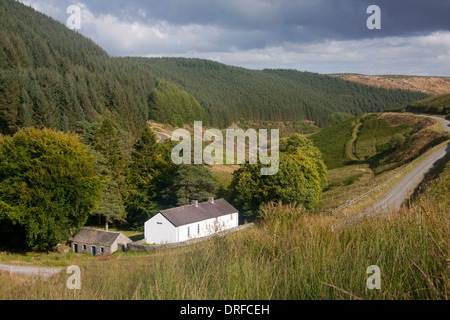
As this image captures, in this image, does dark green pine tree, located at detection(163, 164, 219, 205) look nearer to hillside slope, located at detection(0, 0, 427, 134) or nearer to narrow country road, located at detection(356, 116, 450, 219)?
narrow country road, located at detection(356, 116, 450, 219)

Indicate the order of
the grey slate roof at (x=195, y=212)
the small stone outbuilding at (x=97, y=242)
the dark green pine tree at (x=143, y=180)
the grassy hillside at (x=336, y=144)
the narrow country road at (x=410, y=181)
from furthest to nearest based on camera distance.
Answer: the grassy hillside at (x=336, y=144), the dark green pine tree at (x=143, y=180), the grey slate roof at (x=195, y=212), the small stone outbuilding at (x=97, y=242), the narrow country road at (x=410, y=181)

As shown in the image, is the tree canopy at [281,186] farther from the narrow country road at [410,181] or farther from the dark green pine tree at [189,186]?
the narrow country road at [410,181]

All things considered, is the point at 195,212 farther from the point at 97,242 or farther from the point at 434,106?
the point at 434,106

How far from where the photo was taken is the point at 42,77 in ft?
239

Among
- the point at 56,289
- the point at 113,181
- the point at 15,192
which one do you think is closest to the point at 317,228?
the point at 56,289

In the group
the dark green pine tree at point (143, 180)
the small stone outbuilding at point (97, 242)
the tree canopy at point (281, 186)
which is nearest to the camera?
the small stone outbuilding at point (97, 242)

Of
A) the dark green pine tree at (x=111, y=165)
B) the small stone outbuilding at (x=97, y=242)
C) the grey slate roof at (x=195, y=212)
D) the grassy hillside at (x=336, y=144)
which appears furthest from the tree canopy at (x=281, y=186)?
the grassy hillside at (x=336, y=144)

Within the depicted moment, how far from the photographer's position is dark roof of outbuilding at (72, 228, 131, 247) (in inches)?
1310

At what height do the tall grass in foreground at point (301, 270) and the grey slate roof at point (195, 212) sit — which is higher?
the tall grass in foreground at point (301, 270)

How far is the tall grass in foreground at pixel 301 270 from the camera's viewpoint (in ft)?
13.8

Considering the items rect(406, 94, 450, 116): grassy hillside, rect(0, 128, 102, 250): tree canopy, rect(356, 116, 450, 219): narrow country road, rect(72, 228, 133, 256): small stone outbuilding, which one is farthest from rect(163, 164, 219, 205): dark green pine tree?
rect(406, 94, 450, 116): grassy hillside
